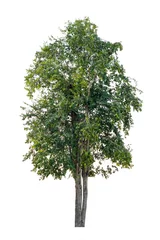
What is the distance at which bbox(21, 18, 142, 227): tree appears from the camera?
12977mm

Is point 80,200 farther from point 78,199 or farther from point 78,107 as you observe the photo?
point 78,107

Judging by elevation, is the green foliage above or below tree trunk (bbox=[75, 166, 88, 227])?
above

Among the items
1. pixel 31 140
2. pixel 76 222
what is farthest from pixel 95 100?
pixel 76 222

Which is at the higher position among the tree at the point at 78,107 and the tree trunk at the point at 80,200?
the tree at the point at 78,107

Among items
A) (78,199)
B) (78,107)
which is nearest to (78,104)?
(78,107)

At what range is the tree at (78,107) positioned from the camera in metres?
13.0

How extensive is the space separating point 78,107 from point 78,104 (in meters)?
0.11

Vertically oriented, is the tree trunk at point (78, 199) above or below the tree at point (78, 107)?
below

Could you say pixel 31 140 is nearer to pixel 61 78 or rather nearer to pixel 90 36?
pixel 61 78

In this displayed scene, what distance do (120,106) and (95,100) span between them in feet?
2.51

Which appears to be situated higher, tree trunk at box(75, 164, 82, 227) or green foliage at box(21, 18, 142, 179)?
green foliage at box(21, 18, 142, 179)

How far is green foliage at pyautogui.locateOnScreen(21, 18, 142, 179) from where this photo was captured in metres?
13.0

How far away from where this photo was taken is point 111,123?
13.4 metres

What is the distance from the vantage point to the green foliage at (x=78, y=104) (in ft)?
42.5
